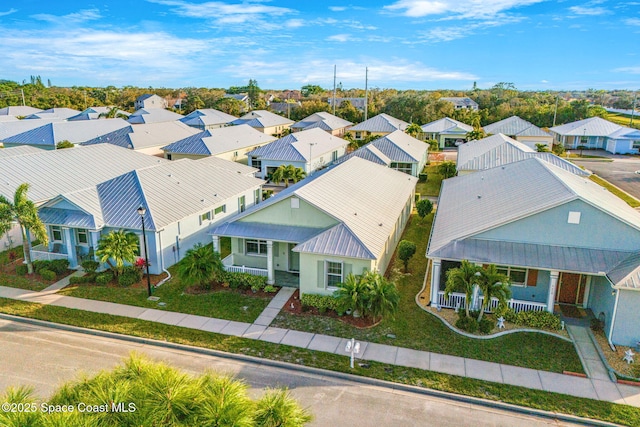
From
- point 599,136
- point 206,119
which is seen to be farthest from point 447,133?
point 206,119

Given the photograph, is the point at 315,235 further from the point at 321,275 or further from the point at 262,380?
the point at 262,380

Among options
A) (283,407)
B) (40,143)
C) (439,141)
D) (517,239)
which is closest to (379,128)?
(439,141)

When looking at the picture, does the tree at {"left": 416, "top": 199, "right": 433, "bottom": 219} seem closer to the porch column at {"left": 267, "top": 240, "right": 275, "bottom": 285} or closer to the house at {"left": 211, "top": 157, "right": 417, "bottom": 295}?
the house at {"left": 211, "top": 157, "right": 417, "bottom": 295}

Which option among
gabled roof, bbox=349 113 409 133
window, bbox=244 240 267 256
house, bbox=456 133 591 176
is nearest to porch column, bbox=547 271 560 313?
window, bbox=244 240 267 256

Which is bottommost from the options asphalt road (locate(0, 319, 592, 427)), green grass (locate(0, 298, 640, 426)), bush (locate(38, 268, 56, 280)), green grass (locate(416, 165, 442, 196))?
asphalt road (locate(0, 319, 592, 427))

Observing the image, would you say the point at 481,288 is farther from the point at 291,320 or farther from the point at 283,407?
the point at 283,407

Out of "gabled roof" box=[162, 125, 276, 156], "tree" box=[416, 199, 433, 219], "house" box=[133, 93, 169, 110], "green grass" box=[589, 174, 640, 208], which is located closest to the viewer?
"tree" box=[416, 199, 433, 219]
